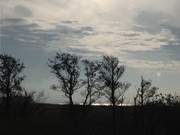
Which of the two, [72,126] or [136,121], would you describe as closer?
[136,121]

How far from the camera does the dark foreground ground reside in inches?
1847

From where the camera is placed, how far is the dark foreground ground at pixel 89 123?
46.9 m

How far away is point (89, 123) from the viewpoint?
61.9 meters

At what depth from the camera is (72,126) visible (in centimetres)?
6009

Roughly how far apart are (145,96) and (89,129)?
865cm

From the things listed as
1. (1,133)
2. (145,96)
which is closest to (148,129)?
(145,96)

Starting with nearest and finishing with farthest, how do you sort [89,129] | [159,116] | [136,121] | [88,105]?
[159,116] < [136,121] < [89,129] < [88,105]

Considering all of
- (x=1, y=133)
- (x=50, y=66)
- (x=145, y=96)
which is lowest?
(x=1, y=133)

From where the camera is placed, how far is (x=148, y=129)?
49812mm

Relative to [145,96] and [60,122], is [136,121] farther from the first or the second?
[60,122]

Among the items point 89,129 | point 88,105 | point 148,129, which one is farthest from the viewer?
point 88,105

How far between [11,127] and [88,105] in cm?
1225

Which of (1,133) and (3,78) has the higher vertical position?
(3,78)

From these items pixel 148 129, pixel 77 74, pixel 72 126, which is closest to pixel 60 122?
pixel 72 126
